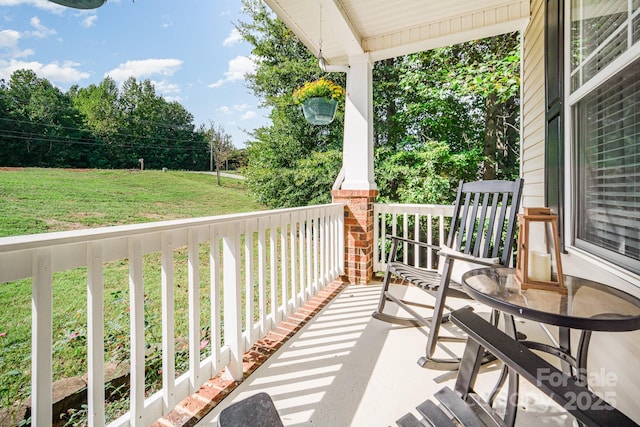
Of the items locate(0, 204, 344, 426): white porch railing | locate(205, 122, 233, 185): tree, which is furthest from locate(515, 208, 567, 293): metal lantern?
locate(205, 122, 233, 185): tree

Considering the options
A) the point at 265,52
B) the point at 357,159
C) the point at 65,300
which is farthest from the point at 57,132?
the point at 265,52

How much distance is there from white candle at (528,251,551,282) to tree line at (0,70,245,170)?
17.0 feet

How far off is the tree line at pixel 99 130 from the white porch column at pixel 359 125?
3935mm

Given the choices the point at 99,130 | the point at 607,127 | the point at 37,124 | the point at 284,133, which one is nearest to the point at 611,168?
the point at 607,127

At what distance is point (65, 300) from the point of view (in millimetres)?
3406

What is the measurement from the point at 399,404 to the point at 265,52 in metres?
8.56

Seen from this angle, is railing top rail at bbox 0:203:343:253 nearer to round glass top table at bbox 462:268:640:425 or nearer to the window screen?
round glass top table at bbox 462:268:640:425

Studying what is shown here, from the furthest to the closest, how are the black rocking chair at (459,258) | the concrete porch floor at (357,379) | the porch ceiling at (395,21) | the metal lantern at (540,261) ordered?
the porch ceiling at (395,21), the black rocking chair at (459,258), the concrete porch floor at (357,379), the metal lantern at (540,261)

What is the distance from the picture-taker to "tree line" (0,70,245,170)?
3.86 meters

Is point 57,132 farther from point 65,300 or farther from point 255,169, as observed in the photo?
point 255,169

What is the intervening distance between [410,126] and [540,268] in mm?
6111

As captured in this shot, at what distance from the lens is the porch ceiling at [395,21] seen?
2803mm

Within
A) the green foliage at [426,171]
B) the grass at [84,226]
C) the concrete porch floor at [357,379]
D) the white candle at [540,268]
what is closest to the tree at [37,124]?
the grass at [84,226]

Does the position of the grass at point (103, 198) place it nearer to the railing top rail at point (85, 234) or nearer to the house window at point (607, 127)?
the railing top rail at point (85, 234)
